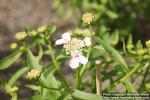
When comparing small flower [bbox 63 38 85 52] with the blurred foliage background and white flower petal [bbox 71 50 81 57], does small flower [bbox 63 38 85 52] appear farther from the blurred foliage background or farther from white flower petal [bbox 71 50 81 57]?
the blurred foliage background

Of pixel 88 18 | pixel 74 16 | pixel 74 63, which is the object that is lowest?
pixel 74 63

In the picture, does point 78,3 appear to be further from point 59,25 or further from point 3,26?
point 3,26

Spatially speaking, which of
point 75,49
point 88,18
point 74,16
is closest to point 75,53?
point 75,49

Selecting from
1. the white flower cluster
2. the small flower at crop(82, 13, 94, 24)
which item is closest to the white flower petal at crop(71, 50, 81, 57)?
the white flower cluster

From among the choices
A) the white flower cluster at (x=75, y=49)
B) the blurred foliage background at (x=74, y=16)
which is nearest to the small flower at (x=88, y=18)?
the white flower cluster at (x=75, y=49)

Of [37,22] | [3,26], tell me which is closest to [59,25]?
[37,22]

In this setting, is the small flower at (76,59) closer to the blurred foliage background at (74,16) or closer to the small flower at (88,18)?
the small flower at (88,18)

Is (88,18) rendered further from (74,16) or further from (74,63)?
(74,16)

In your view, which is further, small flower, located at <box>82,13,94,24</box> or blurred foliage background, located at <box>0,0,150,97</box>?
blurred foliage background, located at <box>0,0,150,97</box>
